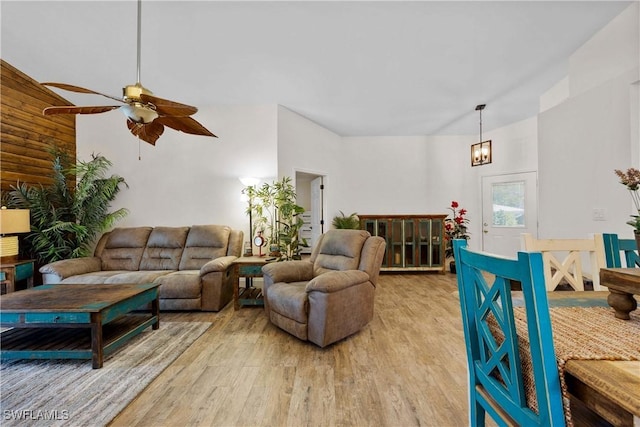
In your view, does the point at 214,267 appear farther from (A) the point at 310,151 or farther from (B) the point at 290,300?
(A) the point at 310,151

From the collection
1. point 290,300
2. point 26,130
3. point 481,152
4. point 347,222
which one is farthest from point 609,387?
point 26,130

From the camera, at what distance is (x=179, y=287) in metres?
3.14

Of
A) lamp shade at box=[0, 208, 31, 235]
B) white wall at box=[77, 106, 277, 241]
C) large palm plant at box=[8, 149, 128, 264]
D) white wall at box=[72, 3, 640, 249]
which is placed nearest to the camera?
white wall at box=[72, 3, 640, 249]

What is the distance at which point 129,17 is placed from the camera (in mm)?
2529

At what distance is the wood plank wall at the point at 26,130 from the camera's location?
11.2 ft

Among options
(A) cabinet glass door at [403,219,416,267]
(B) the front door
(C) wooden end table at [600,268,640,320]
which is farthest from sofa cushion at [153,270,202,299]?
(B) the front door

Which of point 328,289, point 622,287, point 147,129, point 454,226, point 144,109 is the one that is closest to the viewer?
point 622,287

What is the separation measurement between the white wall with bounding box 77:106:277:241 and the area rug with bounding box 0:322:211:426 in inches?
83.9

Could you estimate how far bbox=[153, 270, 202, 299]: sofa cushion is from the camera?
3135mm

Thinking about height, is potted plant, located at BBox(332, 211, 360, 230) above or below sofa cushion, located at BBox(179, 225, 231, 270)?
above

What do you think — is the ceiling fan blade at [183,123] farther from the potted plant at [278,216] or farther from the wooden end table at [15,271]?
the wooden end table at [15,271]

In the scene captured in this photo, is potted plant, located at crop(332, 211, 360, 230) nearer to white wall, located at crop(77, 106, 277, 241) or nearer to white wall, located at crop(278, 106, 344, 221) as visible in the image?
white wall, located at crop(278, 106, 344, 221)

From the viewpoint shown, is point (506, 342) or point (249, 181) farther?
point (249, 181)

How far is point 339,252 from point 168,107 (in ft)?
6.66
